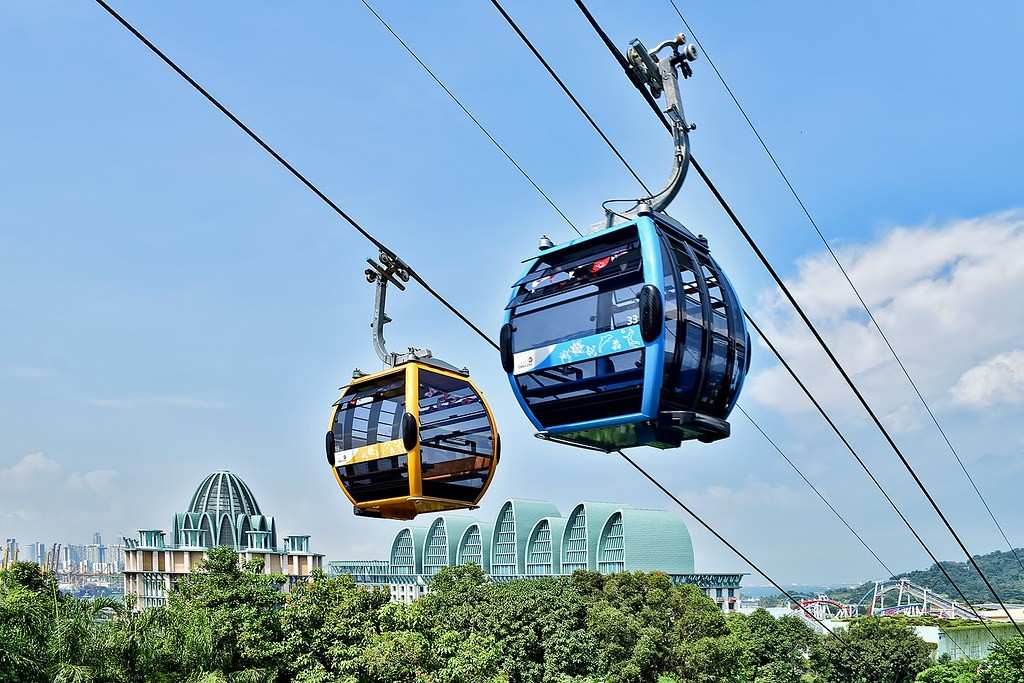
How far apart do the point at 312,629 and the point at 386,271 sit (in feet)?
61.2

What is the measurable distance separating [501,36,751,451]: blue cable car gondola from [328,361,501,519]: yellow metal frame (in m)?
1.40

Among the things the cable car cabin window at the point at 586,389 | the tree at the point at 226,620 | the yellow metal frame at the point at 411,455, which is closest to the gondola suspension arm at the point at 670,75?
the cable car cabin window at the point at 586,389

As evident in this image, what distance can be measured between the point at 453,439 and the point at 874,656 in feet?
130

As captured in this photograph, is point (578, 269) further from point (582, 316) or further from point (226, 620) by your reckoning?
point (226, 620)

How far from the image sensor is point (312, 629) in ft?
81.5

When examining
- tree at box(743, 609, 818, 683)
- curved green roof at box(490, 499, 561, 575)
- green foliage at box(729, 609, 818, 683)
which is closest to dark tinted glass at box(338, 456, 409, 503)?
green foliage at box(729, 609, 818, 683)

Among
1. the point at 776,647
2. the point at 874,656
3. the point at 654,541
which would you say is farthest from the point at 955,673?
the point at 654,541

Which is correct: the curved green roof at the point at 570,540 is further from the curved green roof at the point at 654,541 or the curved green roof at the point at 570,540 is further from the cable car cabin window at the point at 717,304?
the cable car cabin window at the point at 717,304

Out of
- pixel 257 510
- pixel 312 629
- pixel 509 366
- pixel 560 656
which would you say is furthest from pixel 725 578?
pixel 509 366

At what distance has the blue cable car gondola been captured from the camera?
634 centimetres

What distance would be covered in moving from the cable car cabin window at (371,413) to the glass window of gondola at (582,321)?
1.74m

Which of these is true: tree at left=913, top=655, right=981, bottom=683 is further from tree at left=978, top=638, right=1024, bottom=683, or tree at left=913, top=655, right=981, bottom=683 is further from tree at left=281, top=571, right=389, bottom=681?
tree at left=281, top=571, right=389, bottom=681

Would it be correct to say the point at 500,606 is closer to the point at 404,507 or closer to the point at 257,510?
the point at 404,507

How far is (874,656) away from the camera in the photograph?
136ft
